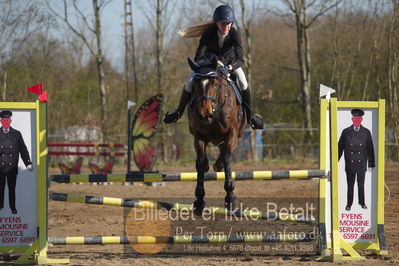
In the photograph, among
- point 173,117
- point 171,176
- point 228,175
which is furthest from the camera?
point 173,117

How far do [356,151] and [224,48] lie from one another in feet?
6.28

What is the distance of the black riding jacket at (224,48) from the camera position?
23.3 ft

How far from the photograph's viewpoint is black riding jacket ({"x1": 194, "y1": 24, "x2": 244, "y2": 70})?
711 centimetres

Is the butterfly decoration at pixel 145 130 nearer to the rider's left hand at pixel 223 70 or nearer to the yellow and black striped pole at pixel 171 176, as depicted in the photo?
the rider's left hand at pixel 223 70

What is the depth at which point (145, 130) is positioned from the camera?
1553 centimetres

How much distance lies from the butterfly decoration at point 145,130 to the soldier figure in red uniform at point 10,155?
29.6 feet

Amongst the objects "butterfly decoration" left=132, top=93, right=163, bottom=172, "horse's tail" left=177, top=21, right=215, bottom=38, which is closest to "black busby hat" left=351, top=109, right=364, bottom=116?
"horse's tail" left=177, top=21, right=215, bottom=38

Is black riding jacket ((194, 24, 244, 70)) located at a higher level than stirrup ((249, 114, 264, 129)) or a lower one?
higher

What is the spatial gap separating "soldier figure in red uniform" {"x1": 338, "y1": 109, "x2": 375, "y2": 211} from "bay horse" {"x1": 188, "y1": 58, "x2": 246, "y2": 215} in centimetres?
123

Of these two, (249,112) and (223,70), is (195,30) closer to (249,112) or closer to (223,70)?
(223,70)

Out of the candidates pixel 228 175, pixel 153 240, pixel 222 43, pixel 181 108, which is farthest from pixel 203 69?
pixel 153 240

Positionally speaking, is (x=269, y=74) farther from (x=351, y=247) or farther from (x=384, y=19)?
(x=351, y=247)

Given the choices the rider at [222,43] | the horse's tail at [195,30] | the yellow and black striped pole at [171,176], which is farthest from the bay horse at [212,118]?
the horse's tail at [195,30]

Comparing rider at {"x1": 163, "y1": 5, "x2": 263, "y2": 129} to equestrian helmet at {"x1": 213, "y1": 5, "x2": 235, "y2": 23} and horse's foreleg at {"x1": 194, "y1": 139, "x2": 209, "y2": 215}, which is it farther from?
horse's foreleg at {"x1": 194, "y1": 139, "x2": 209, "y2": 215}
